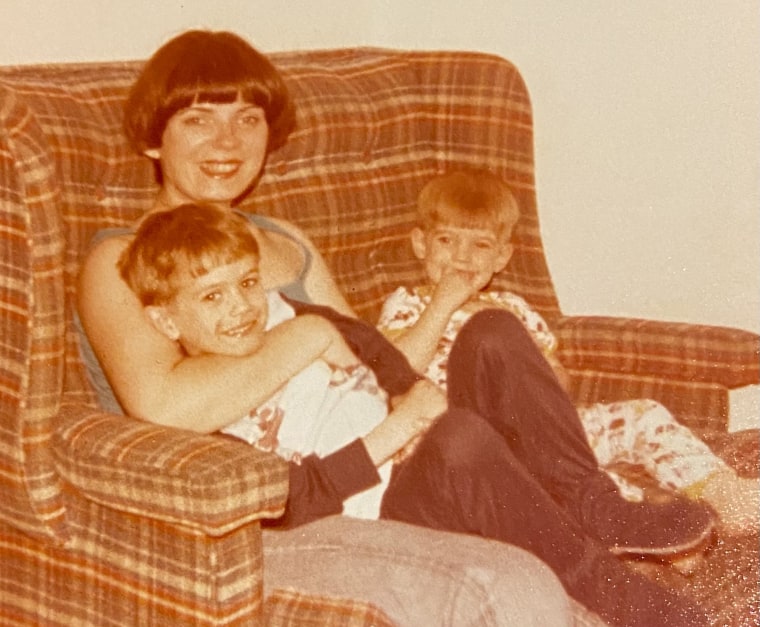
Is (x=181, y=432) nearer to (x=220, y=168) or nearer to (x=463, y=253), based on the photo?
(x=220, y=168)

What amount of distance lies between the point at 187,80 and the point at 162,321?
44 centimetres

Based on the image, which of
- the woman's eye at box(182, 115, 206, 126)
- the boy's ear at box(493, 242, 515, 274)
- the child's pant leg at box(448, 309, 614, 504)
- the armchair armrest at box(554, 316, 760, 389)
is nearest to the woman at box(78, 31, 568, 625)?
the woman's eye at box(182, 115, 206, 126)

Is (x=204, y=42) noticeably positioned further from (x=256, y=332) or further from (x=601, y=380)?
(x=601, y=380)

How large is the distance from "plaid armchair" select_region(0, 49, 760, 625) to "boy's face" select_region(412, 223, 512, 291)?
0.45 ft

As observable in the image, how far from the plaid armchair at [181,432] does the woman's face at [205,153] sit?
0.08 m

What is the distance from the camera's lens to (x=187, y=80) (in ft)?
6.53

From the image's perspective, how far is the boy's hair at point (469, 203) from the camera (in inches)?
94.5

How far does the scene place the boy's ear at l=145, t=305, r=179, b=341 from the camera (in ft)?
5.98

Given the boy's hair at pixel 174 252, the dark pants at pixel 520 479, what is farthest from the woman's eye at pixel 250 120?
the dark pants at pixel 520 479

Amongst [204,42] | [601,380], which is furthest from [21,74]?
[601,380]

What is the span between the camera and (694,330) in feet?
7.73

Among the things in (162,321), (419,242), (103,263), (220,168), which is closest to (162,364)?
(162,321)

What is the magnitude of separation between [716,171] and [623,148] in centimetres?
23

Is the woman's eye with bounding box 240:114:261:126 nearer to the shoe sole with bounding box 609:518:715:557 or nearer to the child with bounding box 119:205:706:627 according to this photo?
the child with bounding box 119:205:706:627
